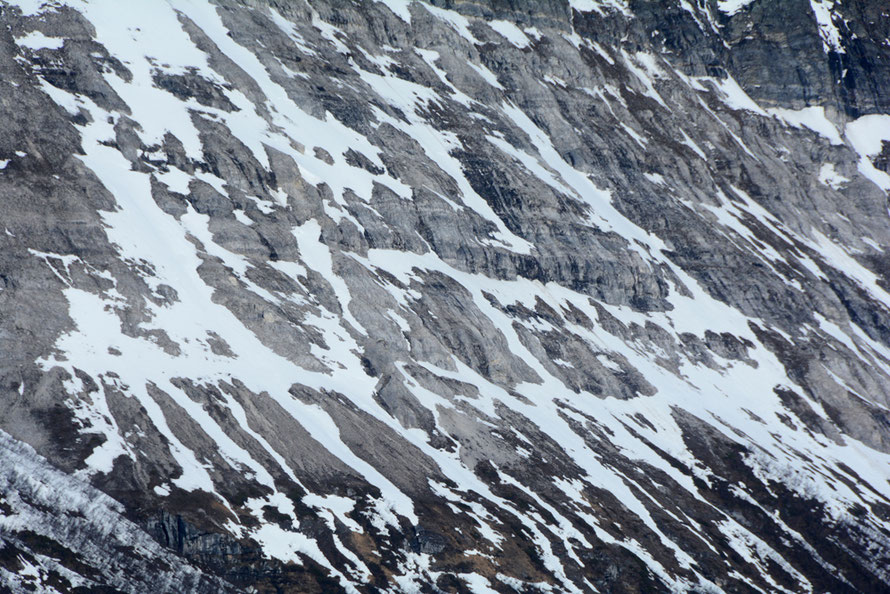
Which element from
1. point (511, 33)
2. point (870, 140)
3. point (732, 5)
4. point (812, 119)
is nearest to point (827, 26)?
point (732, 5)

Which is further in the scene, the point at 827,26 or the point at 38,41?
the point at 827,26

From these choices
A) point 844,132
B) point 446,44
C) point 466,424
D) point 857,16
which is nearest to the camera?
point 466,424

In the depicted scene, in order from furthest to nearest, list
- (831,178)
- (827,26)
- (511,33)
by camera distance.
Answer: (827,26), (831,178), (511,33)

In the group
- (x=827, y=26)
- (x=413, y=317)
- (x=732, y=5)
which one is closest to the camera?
(x=413, y=317)

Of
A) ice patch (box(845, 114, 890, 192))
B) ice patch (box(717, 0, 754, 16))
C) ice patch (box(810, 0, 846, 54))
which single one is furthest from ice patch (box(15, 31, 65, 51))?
ice patch (box(810, 0, 846, 54))

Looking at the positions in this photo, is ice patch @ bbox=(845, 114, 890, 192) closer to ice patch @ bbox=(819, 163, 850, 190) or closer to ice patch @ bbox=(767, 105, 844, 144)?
ice patch @ bbox=(767, 105, 844, 144)

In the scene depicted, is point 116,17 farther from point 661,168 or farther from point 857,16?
point 857,16

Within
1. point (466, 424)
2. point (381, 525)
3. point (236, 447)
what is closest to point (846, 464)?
point (466, 424)

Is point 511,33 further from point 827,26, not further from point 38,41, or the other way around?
point 38,41
